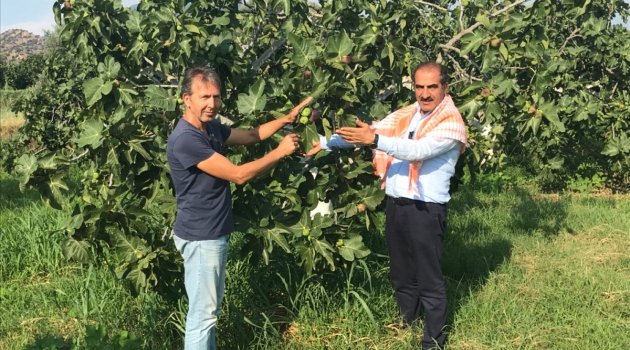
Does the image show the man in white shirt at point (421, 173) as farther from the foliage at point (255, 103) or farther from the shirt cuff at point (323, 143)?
the foliage at point (255, 103)

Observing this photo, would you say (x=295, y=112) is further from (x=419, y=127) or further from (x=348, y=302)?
(x=348, y=302)

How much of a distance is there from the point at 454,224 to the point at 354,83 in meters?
3.36

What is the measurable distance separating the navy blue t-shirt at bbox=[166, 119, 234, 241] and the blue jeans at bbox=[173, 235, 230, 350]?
6 cm

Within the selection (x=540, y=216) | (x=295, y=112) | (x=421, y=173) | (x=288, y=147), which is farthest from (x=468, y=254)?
(x=288, y=147)

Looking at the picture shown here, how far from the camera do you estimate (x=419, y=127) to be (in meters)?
3.38

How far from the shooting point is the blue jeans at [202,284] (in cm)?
290

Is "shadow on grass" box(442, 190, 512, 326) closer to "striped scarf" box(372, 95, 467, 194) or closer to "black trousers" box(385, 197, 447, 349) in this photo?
"black trousers" box(385, 197, 447, 349)

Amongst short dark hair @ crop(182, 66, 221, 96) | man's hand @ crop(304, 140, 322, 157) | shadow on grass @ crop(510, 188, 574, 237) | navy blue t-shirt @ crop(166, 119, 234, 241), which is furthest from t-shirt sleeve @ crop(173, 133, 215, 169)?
shadow on grass @ crop(510, 188, 574, 237)

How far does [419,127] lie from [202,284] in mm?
1588

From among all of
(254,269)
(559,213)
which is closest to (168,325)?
(254,269)

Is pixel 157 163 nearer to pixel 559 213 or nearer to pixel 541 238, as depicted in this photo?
pixel 541 238

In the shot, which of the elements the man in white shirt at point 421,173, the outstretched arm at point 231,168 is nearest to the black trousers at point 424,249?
the man in white shirt at point 421,173

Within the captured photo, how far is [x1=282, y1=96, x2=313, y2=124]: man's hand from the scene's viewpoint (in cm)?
313

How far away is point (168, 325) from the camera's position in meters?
3.83
